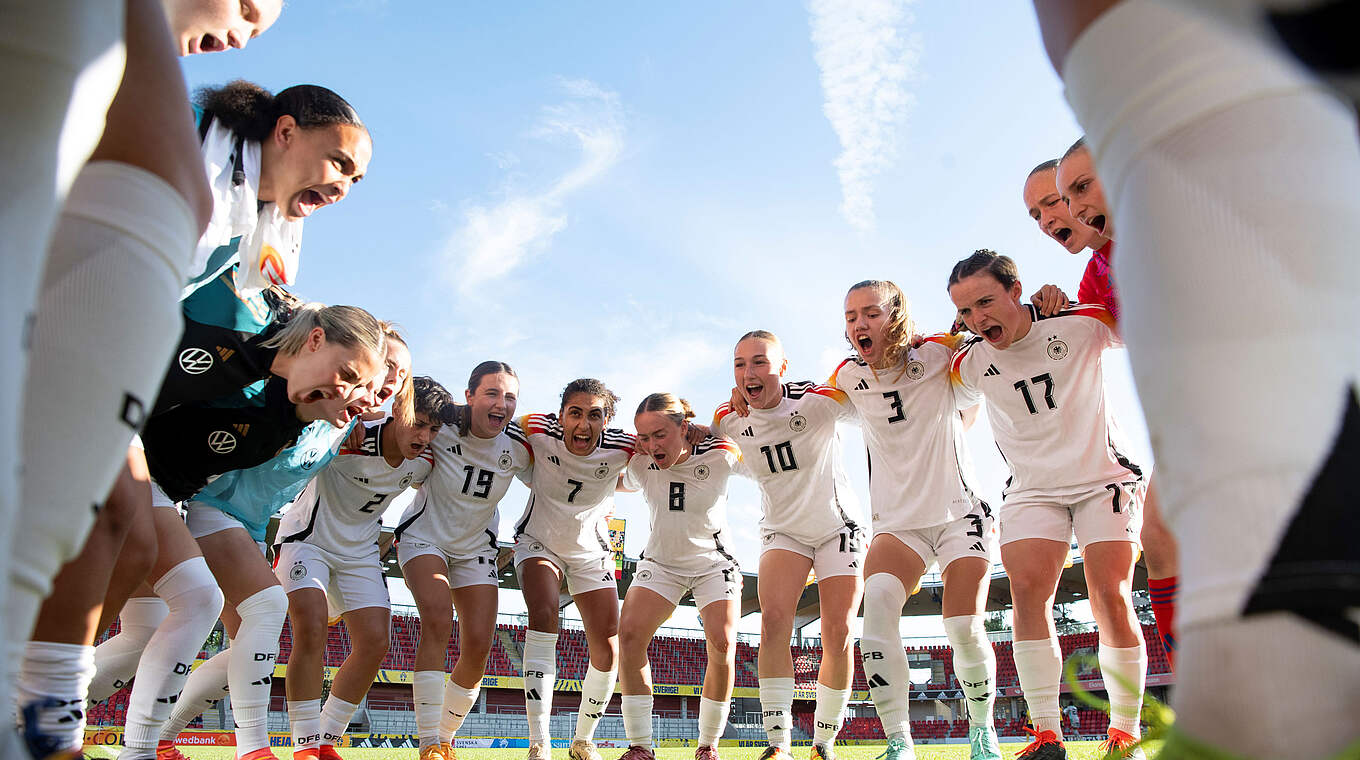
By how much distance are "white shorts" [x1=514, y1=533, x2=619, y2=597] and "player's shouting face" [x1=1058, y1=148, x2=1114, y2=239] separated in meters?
4.23

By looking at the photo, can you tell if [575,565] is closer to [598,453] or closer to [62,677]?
[598,453]

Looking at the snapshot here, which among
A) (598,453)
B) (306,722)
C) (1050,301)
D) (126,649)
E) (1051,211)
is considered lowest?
(306,722)

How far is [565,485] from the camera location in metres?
6.77

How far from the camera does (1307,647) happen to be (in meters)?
0.58

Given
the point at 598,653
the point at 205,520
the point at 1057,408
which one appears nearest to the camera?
the point at 205,520

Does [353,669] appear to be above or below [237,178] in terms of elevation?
below

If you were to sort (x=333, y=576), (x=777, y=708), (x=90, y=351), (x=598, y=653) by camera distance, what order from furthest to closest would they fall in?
(x=598, y=653) < (x=333, y=576) < (x=777, y=708) < (x=90, y=351)

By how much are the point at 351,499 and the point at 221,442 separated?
7.94 ft

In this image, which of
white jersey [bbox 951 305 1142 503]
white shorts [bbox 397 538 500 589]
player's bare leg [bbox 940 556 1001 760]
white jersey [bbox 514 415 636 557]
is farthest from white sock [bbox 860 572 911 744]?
white shorts [bbox 397 538 500 589]

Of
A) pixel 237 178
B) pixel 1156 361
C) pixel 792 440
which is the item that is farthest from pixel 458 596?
pixel 1156 361

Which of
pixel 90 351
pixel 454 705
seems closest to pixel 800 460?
pixel 454 705

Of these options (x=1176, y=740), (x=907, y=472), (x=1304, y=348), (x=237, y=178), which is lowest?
(x=1176, y=740)

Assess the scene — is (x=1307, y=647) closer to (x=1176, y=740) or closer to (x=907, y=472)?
(x=1176, y=740)

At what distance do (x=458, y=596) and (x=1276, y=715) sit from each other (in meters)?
6.43
